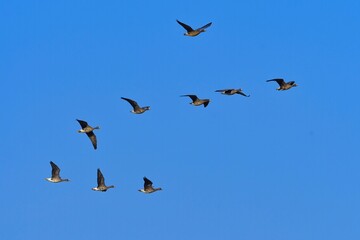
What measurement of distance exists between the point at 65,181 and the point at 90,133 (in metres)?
5.43

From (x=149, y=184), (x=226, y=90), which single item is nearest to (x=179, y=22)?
(x=226, y=90)

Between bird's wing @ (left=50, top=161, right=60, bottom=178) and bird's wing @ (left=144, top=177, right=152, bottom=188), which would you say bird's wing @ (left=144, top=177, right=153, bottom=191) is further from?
bird's wing @ (left=50, top=161, right=60, bottom=178)

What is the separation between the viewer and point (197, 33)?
303 ft

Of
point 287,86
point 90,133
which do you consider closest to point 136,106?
point 90,133

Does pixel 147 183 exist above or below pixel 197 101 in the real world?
below

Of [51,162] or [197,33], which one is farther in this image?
[51,162]

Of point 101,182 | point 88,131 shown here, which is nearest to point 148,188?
point 101,182

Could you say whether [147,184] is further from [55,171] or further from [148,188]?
[55,171]

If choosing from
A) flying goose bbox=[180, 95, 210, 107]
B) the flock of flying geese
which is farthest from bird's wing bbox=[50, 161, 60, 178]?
flying goose bbox=[180, 95, 210, 107]

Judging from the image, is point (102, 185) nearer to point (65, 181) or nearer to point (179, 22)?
point (65, 181)

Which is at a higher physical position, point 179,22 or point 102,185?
point 179,22

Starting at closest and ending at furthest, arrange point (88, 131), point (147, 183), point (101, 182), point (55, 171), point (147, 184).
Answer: point (88, 131) → point (147, 183) → point (147, 184) → point (101, 182) → point (55, 171)

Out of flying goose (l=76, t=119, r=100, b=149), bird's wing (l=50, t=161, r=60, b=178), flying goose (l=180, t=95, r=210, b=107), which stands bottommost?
bird's wing (l=50, t=161, r=60, b=178)

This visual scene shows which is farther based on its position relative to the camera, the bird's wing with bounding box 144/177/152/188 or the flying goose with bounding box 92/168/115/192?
the flying goose with bounding box 92/168/115/192
